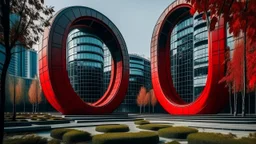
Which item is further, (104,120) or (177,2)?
(177,2)

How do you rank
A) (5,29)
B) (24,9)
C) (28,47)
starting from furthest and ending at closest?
(28,47), (24,9), (5,29)

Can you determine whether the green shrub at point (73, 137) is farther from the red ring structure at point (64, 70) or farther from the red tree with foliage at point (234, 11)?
the red ring structure at point (64, 70)

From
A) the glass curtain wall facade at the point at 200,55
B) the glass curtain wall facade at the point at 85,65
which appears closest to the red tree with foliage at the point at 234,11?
the glass curtain wall facade at the point at 200,55

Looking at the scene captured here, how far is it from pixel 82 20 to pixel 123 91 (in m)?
13.2

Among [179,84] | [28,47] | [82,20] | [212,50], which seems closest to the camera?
[28,47]

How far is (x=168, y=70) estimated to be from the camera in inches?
1439

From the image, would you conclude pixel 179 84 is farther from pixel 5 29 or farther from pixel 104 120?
pixel 5 29

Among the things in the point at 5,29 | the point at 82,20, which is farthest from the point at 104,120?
the point at 5,29

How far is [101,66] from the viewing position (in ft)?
266

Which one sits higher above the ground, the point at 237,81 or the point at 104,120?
the point at 237,81

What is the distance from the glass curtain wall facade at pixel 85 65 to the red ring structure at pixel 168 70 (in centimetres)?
4051

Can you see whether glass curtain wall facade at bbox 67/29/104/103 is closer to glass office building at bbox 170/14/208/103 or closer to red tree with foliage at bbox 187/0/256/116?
glass office building at bbox 170/14/208/103

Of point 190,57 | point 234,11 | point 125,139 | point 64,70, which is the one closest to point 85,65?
point 190,57

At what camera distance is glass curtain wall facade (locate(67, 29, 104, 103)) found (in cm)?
7469
